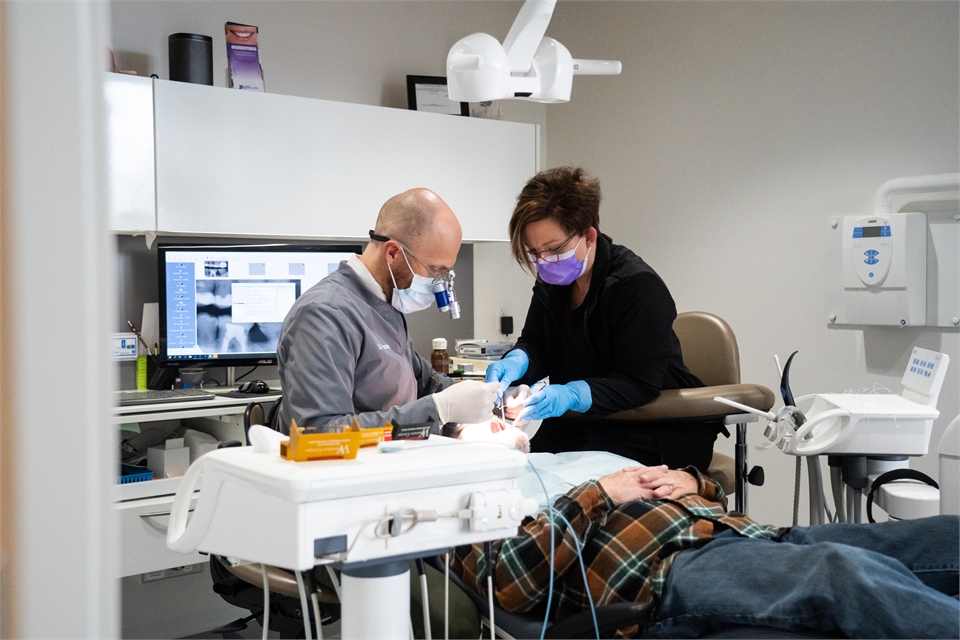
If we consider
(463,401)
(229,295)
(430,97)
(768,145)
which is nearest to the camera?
(463,401)

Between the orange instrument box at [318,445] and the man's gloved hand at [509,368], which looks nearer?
the orange instrument box at [318,445]

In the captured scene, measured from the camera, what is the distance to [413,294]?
6.32 ft

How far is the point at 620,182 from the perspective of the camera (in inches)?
153

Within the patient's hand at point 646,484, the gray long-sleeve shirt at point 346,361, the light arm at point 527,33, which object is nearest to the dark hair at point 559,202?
the light arm at point 527,33

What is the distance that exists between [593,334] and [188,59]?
5.62 feet

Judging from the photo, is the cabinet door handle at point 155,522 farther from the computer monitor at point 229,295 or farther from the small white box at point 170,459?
the computer monitor at point 229,295

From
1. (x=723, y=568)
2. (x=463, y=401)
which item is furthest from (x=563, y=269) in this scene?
(x=723, y=568)

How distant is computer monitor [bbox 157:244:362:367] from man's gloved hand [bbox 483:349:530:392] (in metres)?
0.97

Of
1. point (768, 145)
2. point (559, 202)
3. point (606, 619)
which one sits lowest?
point (606, 619)

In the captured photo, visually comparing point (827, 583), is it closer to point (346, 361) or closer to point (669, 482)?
point (669, 482)

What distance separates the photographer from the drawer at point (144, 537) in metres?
2.55

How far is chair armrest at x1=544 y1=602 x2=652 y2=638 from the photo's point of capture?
4.42ft

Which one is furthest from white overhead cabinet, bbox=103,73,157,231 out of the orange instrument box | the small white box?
the orange instrument box

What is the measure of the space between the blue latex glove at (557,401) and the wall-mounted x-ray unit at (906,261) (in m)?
1.22
